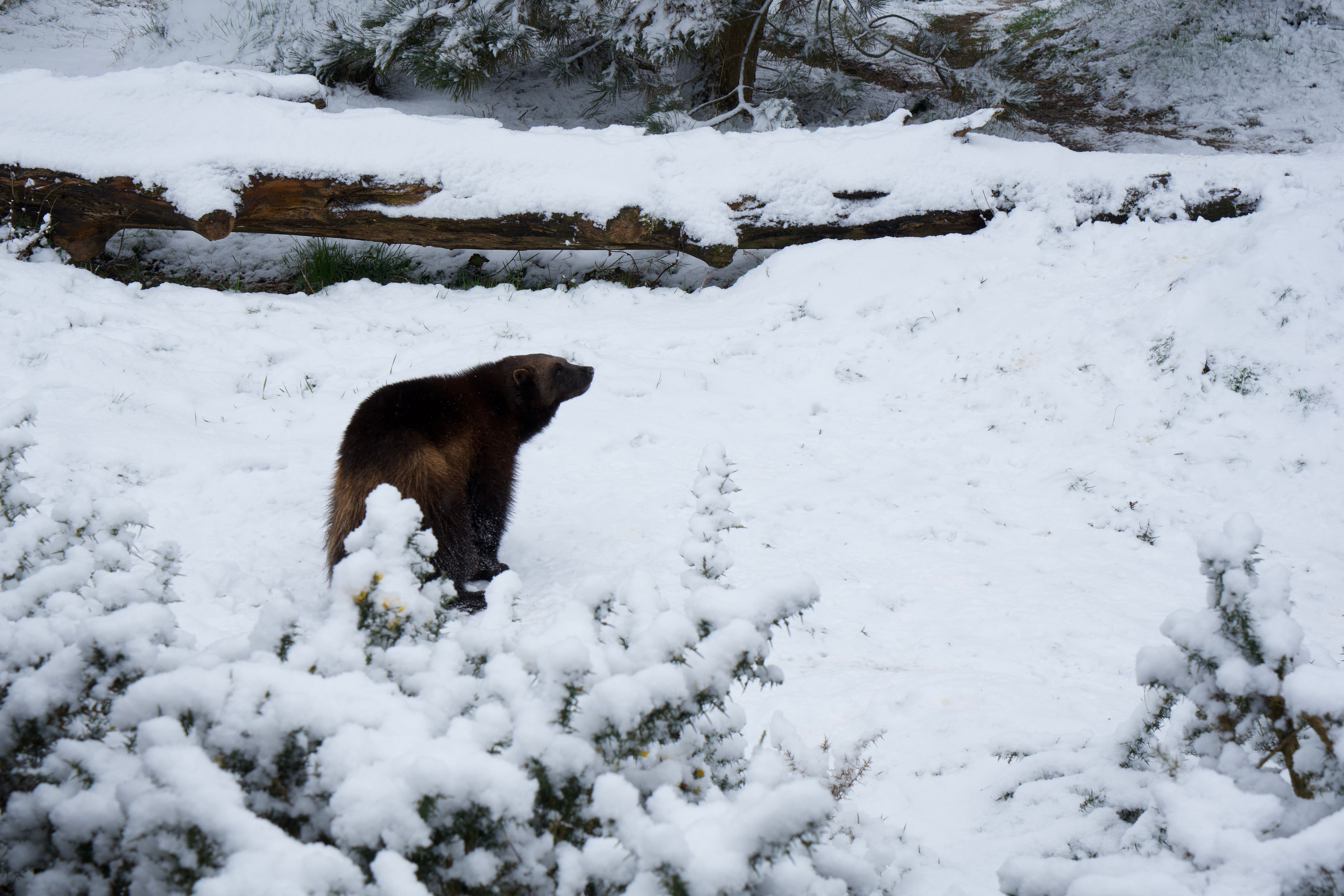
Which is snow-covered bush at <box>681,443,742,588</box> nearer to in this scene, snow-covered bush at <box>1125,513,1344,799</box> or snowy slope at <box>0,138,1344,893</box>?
snow-covered bush at <box>1125,513,1344,799</box>

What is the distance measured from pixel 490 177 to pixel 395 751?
5.07 m

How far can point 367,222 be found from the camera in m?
5.43

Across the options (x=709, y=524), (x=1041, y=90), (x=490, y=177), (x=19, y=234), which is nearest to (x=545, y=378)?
(x=709, y=524)

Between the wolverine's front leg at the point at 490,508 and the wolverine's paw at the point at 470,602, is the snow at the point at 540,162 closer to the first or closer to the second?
the wolverine's front leg at the point at 490,508

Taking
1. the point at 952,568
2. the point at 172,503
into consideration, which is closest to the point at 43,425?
the point at 172,503

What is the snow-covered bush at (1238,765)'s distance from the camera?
1093 millimetres

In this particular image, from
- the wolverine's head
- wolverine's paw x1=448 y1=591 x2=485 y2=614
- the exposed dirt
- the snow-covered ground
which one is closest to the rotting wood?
the snow-covered ground

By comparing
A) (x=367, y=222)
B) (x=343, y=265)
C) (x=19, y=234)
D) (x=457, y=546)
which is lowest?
(x=457, y=546)

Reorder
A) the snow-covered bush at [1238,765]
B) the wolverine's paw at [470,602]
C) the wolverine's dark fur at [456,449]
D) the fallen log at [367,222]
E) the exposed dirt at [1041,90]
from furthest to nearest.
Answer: the exposed dirt at [1041,90]
the fallen log at [367,222]
the wolverine's paw at [470,602]
the wolverine's dark fur at [456,449]
the snow-covered bush at [1238,765]

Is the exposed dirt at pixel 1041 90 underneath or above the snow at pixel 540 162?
above

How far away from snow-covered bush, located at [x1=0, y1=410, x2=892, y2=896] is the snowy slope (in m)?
0.91

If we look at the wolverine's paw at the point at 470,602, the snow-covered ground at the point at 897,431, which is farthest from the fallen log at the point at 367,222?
the wolverine's paw at the point at 470,602

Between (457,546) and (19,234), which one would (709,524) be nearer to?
(457,546)

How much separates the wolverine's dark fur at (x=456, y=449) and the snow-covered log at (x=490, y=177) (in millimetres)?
2443
